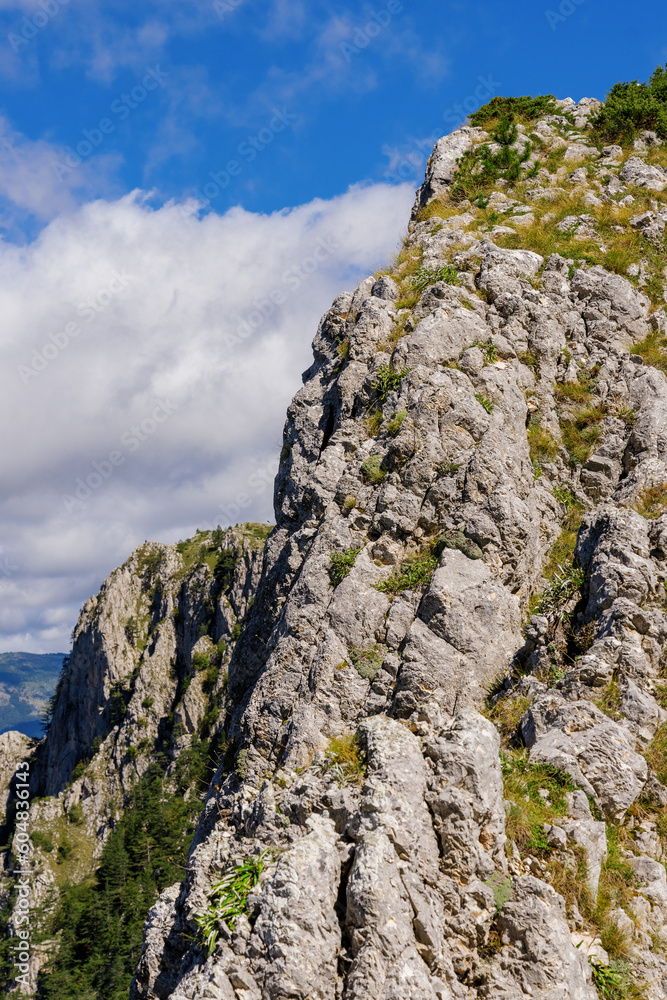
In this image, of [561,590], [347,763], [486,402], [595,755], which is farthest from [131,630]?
[595,755]

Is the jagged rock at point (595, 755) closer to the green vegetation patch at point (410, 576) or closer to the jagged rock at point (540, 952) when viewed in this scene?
the jagged rock at point (540, 952)

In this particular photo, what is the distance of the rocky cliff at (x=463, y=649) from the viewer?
8805 mm

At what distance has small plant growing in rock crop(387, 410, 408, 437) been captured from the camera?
16453 millimetres

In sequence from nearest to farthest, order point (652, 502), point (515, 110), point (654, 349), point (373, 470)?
point (652, 502) → point (373, 470) → point (654, 349) → point (515, 110)

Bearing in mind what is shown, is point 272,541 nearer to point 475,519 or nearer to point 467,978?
point 475,519

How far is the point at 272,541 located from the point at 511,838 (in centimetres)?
1064

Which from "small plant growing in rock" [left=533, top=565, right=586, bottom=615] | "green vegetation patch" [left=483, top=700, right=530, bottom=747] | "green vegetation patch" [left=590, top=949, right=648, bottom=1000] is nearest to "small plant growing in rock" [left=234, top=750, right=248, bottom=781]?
"green vegetation patch" [left=483, top=700, right=530, bottom=747]

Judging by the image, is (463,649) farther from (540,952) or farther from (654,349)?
(654,349)

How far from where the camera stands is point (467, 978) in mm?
8750

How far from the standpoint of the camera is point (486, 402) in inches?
657

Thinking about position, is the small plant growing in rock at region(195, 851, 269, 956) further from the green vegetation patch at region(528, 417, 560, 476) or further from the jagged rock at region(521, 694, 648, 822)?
the green vegetation patch at region(528, 417, 560, 476)

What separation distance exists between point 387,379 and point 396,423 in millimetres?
1793

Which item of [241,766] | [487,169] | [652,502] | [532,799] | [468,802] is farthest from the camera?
[487,169]

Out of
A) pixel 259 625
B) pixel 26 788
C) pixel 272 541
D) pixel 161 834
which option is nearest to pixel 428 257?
pixel 272 541
